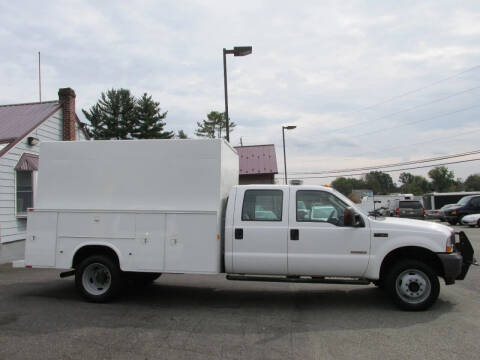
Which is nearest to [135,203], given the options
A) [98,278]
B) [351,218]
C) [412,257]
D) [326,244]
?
[98,278]

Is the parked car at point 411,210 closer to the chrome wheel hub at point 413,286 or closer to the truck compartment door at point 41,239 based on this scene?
the chrome wheel hub at point 413,286

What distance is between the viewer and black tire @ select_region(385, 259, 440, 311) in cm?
618

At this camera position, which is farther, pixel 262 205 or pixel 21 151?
pixel 21 151

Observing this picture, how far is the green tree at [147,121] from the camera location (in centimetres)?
4809

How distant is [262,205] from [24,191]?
29.8 feet

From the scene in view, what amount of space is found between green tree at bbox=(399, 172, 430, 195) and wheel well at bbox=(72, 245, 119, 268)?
392 feet

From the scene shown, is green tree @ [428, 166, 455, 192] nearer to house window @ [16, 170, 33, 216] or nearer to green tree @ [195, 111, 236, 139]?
green tree @ [195, 111, 236, 139]

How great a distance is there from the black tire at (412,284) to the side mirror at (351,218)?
89cm

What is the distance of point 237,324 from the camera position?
18.6ft

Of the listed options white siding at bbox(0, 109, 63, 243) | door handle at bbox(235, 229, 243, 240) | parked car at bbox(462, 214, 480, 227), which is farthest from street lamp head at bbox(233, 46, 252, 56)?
parked car at bbox(462, 214, 480, 227)

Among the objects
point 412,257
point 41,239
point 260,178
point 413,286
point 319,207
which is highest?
point 260,178

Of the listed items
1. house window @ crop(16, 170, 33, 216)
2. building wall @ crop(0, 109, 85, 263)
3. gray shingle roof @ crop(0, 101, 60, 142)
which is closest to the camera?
building wall @ crop(0, 109, 85, 263)

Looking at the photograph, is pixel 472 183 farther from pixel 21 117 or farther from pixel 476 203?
pixel 21 117

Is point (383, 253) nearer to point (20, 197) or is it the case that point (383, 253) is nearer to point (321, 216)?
point (321, 216)
